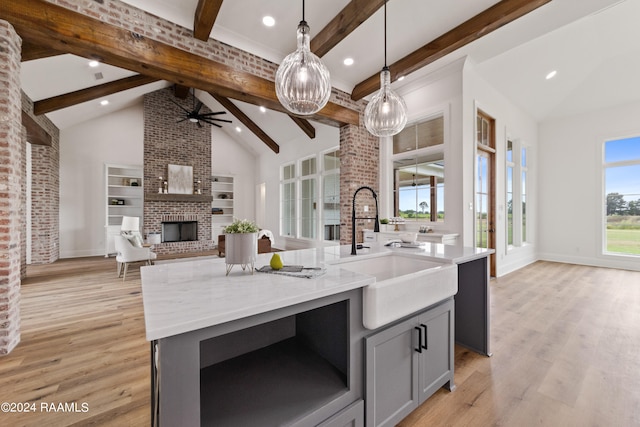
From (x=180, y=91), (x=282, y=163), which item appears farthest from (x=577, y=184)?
(x=180, y=91)

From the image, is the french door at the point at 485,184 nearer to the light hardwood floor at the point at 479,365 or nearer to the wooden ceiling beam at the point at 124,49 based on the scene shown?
the light hardwood floor at the point at 479,365

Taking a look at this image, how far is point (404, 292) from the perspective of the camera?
4.52 feet

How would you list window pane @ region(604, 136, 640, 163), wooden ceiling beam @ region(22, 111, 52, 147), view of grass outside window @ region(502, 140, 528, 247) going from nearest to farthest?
wooden ceiling beam @ region(22, 111, 52, 147), window pane @ region(604, 136, 640, 163), view of grass outside window @ region(502, 140, 528, 247)

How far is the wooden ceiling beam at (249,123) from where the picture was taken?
7.94m

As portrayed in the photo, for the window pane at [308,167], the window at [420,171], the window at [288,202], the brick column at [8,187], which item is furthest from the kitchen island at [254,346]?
the window at [288,202]

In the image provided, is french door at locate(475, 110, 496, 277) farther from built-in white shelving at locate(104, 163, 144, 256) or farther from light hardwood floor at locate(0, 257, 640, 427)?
built-in white shelving at locate(104, 163, 144, 256)

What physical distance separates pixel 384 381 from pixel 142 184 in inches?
351

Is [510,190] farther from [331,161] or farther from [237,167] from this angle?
[237,167]

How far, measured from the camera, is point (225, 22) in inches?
136

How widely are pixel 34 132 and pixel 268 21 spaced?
5.26 metres

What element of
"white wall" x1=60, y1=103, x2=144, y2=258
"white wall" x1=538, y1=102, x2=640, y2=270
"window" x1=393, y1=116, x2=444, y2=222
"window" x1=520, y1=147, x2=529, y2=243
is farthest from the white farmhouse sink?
"white wall" x1=60, y1=103, x2=144, y2=258

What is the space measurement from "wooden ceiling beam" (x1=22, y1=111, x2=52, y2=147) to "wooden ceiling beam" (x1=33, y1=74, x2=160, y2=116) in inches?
12.5

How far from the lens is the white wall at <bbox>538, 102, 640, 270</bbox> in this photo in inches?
228

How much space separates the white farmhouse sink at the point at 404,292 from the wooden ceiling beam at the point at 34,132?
20.2 ft
